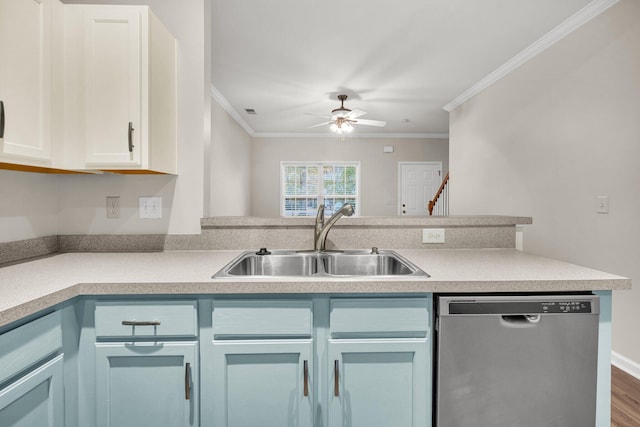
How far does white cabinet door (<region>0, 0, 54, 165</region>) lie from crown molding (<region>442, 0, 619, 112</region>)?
343cm

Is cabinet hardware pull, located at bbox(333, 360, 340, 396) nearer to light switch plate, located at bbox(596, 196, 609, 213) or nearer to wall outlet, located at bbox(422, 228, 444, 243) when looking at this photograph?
wall outlet, located at bbox(422, 228, 444, 243)

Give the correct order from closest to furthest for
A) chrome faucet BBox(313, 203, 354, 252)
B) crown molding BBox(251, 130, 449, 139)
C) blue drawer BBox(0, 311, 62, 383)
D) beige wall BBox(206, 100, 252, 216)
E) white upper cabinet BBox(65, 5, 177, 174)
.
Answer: blue drawer BBox(0, 311, 62, 383) → white upper cabinet BBox(65, 5, 177, 174) → chrome faucet BBox(313, 203, 354, 252) → beige wall BBox(206, 100, 252, 216) → crown molding BBox(251, 130, 449, 139)

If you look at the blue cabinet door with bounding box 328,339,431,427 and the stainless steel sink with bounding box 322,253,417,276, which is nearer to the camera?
the blue cabinet door with bounding box 328,339,431,427

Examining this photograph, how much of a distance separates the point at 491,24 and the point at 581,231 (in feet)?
A: 6.04

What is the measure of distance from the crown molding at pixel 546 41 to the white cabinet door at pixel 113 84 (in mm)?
3114

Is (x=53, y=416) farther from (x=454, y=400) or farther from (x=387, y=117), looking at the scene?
(x=387, y=117)

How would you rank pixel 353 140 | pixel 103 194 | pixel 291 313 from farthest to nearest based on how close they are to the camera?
pixel 353 140 → pixel 103 194 → pixel 291 313

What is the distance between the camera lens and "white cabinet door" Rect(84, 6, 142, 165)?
4.58 feet

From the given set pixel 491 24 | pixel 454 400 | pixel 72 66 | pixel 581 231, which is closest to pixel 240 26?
pixel 72 66

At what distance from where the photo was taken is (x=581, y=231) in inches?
105

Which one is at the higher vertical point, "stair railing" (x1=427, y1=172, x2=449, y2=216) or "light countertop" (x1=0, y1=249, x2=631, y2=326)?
"stair railing" (x1=427, y1=172, x2=449, y2=216)

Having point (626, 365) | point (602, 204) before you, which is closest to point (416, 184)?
point (602, 204)

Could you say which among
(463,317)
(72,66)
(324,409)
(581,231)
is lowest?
(324,409)

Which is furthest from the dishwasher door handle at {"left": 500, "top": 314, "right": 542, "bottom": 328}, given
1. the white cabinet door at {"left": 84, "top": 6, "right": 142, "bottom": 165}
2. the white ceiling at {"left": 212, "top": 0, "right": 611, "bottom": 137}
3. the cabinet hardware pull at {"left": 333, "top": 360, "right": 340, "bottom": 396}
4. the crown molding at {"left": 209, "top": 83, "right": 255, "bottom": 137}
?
the crown molding at {"left": 209, "top": 83, "right": 255, "bottom": 137}
